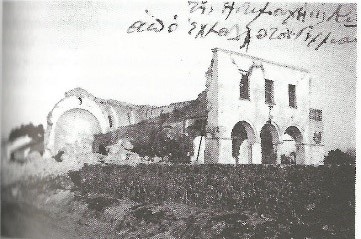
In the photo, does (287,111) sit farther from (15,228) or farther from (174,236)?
(15,228)

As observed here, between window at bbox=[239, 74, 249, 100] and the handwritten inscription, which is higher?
the handwritten inscription

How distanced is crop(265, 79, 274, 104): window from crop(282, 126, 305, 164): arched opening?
0.10 meters

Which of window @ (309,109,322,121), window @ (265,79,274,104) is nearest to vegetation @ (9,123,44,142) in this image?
window @ (265,79,274,104)

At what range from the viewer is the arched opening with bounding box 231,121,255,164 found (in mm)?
1848

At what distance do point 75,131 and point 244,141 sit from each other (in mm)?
545

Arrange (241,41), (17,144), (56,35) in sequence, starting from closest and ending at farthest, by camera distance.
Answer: (241,41) < (56,35) < (17,144)

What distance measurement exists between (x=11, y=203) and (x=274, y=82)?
3.30 feet

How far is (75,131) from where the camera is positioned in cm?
195

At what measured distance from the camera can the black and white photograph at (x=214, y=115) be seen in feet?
6.00

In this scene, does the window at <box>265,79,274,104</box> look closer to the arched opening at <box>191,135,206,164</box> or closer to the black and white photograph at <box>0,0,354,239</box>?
the black and white photograph at <box>0,0,354,239</box>

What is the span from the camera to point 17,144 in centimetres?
209

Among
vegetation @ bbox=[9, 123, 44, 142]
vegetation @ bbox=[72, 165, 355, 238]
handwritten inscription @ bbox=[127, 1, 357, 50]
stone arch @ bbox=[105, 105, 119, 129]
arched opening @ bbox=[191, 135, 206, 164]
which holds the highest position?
handwritten inscription @ bbox=[127, 1, 357, 50]

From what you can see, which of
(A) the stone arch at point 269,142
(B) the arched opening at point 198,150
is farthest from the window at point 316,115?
(B) the arched opening at point 198,150

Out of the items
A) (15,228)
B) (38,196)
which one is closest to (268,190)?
(38,196)
